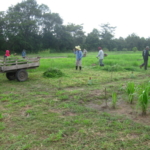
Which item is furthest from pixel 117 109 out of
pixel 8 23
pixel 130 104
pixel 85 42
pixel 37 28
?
pixel 85 42

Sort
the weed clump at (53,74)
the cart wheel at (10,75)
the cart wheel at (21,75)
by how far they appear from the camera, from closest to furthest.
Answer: the cart wheel at (21,75) → the cart wheel at (10,75) → the weed clump at (53,74)

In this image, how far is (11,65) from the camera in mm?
8891

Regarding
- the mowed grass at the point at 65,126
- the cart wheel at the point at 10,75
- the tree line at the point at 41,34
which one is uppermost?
the tree line at the point at 41,34

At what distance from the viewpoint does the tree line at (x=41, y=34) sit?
1635 inches

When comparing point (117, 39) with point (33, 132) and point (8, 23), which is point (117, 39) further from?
point (33, 132)

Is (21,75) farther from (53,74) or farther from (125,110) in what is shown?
(125,110)

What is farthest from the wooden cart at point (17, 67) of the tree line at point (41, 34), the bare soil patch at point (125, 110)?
the tree line at point (41, 34)

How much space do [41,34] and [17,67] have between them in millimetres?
42519

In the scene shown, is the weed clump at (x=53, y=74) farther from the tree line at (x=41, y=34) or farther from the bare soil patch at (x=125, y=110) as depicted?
the tree line at (x=41, y=34)

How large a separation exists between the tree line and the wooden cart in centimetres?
3370

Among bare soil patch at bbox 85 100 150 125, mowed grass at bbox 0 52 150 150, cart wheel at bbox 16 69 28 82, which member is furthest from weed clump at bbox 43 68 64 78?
bare soil patch at bbox 85 100 150 125

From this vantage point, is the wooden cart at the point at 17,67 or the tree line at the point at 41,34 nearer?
the wooden cart at the point at 17,67

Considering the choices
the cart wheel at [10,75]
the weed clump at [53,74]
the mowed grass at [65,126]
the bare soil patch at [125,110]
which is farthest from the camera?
the weed clump at [53,74]

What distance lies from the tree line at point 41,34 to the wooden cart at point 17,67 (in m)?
33.7
